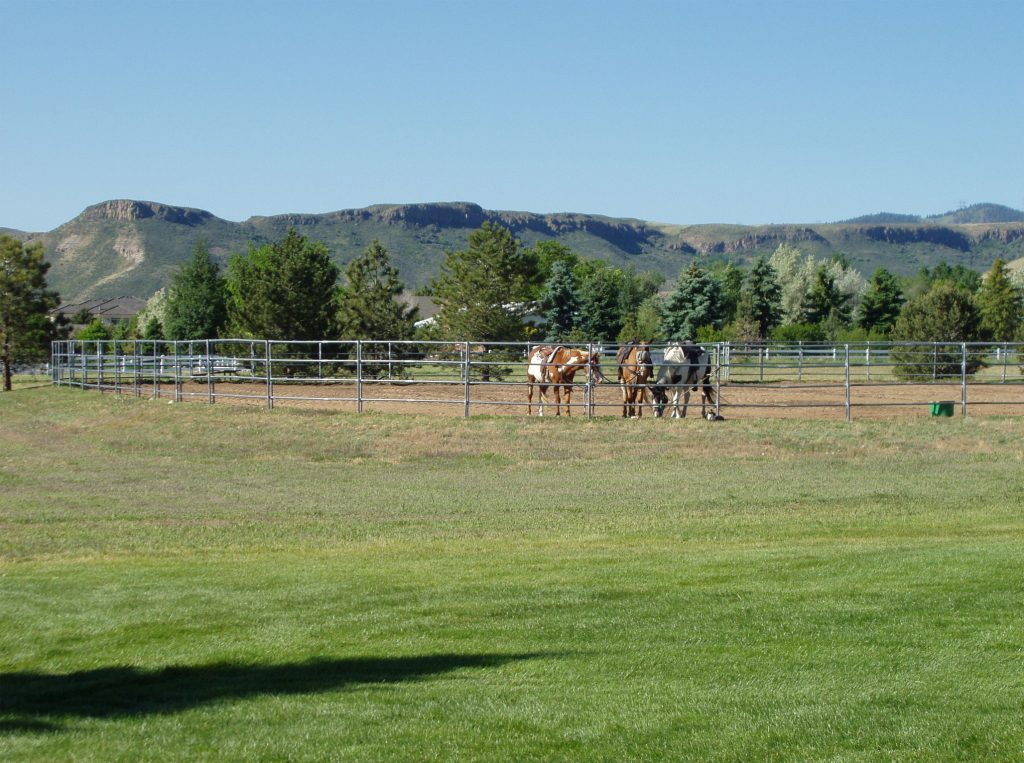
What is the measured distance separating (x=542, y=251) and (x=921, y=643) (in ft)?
381

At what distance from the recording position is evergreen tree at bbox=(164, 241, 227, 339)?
76875 millimetres

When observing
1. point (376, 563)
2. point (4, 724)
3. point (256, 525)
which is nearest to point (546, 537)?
point (376, 563)

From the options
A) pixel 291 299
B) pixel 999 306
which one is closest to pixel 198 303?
pixel 291 299

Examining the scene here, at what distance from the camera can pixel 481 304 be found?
51562 millimetres

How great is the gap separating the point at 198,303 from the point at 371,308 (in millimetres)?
33914

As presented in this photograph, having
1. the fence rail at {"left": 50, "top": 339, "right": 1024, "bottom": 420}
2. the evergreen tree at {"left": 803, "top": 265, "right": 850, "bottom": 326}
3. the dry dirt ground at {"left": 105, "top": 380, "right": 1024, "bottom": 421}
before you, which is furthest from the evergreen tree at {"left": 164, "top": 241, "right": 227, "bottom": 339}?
the evergreen tree at {"left": 803, "top": 265, "right": 850, "bottom": 326}

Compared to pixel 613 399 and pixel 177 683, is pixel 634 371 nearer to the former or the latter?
pixel 613 399

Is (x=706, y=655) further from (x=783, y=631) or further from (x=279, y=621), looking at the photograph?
(x=279, y=621)

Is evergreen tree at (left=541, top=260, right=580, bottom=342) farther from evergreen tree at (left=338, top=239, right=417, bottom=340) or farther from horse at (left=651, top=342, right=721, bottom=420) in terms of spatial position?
horse at (left=651, top=342, right=721, bottom=420)

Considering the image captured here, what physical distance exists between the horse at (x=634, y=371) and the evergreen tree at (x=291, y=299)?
23818 mm

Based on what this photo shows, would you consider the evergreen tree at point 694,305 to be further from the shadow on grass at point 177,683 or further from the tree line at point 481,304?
the shadow on grass at point 177,683

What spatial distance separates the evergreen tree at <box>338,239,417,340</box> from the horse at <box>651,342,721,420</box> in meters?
24.4

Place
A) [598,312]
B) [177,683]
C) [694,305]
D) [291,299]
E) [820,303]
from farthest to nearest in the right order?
1. [820,303]
2. [598,312]
3. [694,305]
4. [291,299]
5. [177,683]

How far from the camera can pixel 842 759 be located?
4676 millimetres
